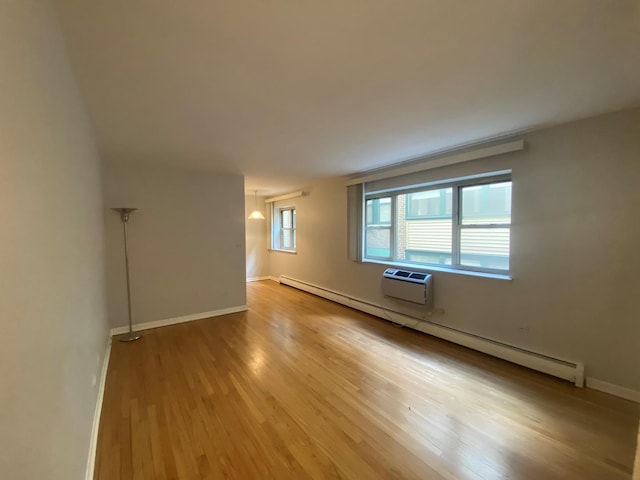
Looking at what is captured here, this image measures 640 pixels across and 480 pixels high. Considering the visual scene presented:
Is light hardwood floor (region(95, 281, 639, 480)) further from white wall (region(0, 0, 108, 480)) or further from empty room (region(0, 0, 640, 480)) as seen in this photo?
white wall (region(0, 0, 108, 480))

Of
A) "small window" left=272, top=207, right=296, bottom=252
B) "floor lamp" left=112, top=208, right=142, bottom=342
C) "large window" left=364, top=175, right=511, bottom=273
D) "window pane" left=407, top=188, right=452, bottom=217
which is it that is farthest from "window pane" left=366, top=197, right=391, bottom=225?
"floor lamp" left=112, top=208, right=142, bottom=342

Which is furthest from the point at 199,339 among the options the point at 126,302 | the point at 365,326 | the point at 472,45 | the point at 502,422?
the point at 472,45

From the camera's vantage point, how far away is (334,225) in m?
5.24

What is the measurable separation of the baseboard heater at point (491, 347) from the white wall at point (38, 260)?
349cm

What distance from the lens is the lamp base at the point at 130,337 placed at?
11.7 feet

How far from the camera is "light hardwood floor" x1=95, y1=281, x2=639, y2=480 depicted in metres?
1.68

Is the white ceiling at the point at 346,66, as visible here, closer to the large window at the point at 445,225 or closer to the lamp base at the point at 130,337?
the large window at the point at 445,225

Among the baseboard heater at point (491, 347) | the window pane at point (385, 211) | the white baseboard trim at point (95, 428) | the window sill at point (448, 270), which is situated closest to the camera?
the white baseboard trim at point (95, 428)

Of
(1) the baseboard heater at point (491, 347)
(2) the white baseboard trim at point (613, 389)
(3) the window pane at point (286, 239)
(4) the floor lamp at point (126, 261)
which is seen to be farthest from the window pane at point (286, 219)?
(2) the white baseboard trim at point (613, 389)

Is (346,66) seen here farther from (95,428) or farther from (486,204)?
(95,428)

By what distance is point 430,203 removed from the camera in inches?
152

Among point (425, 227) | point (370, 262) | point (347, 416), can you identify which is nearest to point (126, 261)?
point (347, 416)

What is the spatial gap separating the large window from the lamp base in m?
3.56

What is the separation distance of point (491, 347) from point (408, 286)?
44.2 inches
